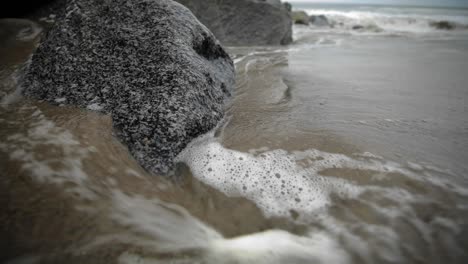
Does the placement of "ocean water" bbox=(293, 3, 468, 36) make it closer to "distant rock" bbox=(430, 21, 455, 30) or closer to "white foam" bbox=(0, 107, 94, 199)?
"distant rock" bbox=(430, 21, 455, 30)

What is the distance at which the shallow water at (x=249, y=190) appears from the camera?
3.74 feet

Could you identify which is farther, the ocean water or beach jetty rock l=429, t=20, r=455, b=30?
beach jetty rock l=429, t=20, r=455, b=30

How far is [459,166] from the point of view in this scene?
1.69 m

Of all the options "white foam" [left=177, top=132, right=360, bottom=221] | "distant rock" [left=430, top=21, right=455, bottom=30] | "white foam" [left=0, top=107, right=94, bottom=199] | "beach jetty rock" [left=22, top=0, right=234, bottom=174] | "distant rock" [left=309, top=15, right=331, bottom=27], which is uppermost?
"distant rock" [left=309, top=15, right=331, bottom=27]

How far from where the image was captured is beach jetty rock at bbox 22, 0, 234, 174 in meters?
1.70

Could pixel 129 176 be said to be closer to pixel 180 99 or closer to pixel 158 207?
pixel 158 207

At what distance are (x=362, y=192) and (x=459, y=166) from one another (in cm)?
75

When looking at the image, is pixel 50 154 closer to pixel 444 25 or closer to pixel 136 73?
pixel 136 73

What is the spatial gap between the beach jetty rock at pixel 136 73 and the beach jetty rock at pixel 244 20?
352 cm

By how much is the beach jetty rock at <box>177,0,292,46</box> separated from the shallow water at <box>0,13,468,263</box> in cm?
394

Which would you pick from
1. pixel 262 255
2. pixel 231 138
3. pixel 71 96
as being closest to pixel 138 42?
pixel 71 96

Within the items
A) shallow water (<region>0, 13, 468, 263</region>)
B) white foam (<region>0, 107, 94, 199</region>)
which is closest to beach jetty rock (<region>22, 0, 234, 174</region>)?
shallow water (<region>0, 13, 468, 263</region>)

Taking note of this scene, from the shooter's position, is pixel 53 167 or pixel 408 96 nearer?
pixel 53 167

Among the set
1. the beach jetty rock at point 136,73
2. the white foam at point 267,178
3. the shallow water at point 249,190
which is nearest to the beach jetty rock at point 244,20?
the beach jetty rock at point 136,73
